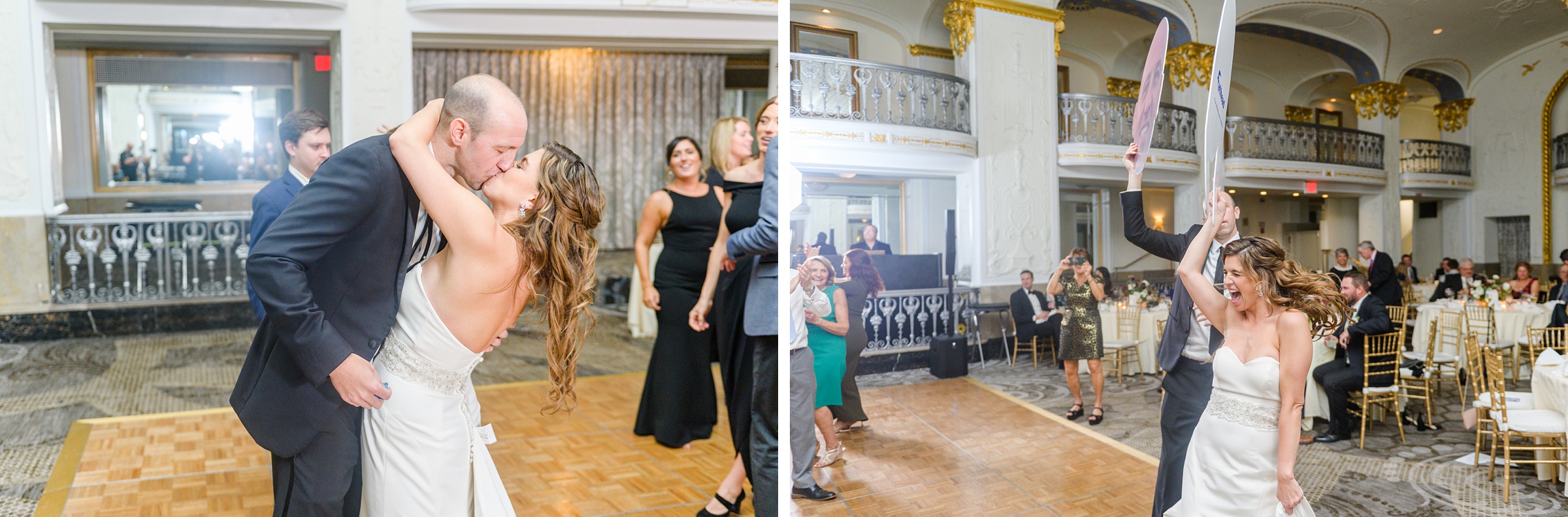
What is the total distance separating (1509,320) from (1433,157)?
9.9 inches

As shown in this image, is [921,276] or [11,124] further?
[11,124]

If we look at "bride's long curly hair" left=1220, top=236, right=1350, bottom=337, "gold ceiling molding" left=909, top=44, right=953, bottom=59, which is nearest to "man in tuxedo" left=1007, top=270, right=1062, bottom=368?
"bride's long curly hair" left=1220, top=236, right=1350, bottom=337

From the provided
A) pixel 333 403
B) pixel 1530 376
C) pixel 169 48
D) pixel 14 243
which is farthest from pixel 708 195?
pixel 169 48

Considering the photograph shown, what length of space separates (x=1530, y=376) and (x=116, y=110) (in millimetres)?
10400

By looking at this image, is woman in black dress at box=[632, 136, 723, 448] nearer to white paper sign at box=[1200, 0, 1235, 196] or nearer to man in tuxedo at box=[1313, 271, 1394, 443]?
white paper sign at box=[1200, 0, 1235, 196]

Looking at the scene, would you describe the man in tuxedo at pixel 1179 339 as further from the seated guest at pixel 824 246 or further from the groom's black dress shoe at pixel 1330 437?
the seated guest at pixel 824 246

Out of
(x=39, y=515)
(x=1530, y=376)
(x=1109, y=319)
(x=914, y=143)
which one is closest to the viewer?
(x=1530, y=376)

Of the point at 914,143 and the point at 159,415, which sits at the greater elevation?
the point at 914,143

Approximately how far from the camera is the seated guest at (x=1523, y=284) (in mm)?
952

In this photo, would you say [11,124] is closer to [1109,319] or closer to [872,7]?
[872,7]

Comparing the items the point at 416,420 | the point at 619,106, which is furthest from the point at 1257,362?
the point at 619,106

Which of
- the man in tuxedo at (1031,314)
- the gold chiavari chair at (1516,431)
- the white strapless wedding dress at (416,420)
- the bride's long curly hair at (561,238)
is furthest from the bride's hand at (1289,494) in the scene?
the white strapless wedding dress at (416,420)

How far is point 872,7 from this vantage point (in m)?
1.32

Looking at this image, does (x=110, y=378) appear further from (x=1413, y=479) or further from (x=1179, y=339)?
(x=1413, y=479)
